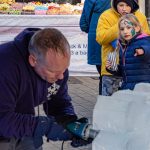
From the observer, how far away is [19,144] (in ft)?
9.96

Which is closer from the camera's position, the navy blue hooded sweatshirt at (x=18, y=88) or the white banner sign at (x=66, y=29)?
the navy blue hooded sweatshirt at (x=18, y=88)

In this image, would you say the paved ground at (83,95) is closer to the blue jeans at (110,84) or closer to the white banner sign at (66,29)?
the white banner sign at (66,29)

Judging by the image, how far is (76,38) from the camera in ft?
29.0

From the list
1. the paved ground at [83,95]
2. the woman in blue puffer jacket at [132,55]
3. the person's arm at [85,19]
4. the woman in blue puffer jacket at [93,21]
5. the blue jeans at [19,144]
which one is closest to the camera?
the blue jeans at [19,144]

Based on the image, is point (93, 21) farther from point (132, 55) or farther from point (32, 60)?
point (32, 60)

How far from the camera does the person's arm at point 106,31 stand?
529 cm

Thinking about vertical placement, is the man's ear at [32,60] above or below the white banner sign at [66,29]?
above

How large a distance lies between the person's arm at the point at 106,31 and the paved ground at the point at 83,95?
3.06 ft

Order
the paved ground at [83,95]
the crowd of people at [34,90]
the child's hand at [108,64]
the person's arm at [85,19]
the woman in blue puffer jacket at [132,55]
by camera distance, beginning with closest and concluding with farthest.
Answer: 1. the crowd of people at [34,90]
2. the woman in blue puffer jacket at [132,55]
3. the child's hand at [108,64]
4. the person's arm at [85,19]
5. the paved ground at [83,95]

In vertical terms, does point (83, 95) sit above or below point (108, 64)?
below

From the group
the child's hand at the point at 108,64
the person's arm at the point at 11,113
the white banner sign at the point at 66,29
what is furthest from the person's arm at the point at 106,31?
the white banner sign at the point at 66,29

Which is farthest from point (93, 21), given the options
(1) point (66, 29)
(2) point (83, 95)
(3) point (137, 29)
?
(1) point (66, 29)

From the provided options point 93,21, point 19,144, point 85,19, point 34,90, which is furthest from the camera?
point 85,19

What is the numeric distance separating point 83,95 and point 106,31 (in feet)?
8.14
